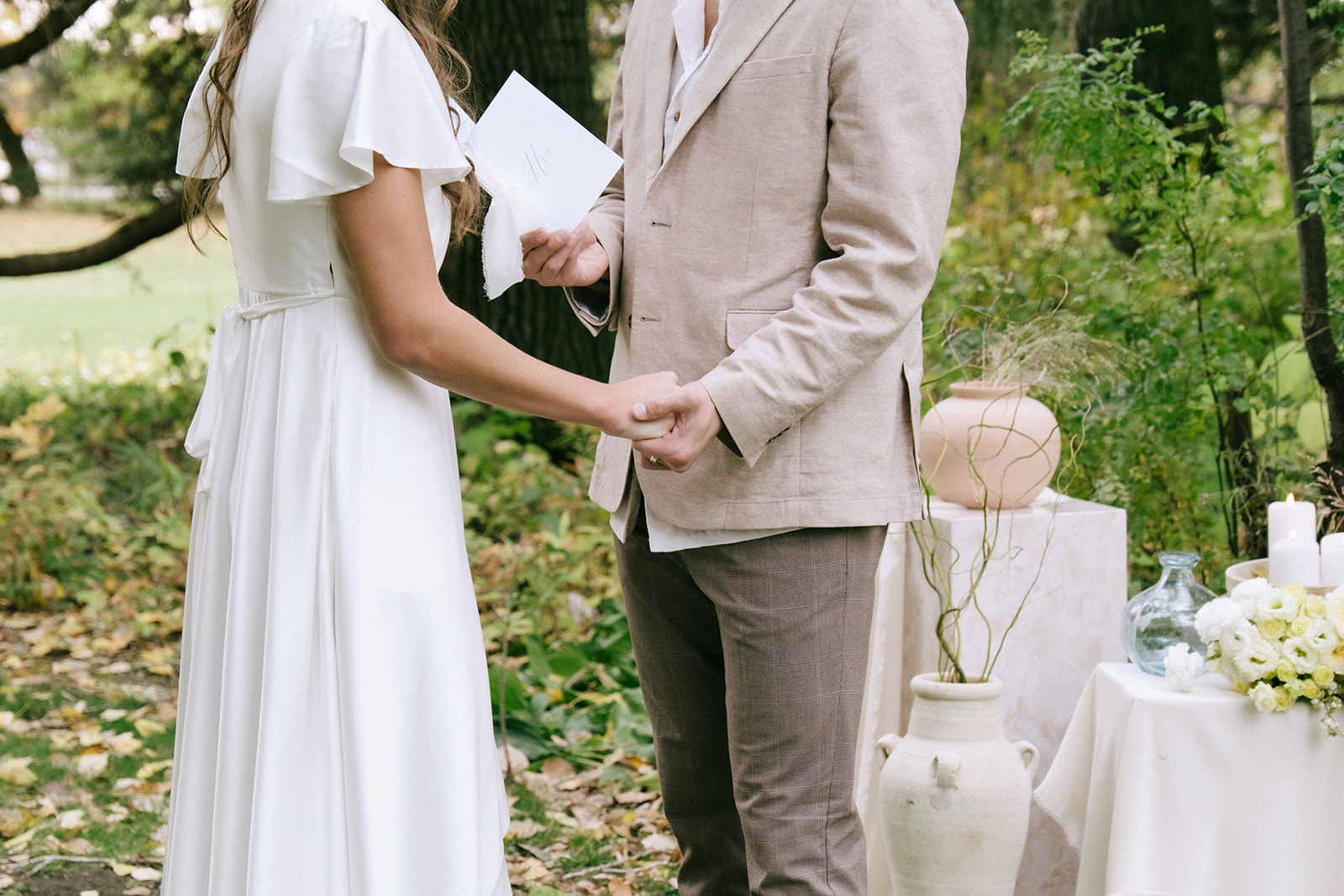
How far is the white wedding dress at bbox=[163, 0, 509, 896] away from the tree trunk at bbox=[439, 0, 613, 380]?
3670 mm

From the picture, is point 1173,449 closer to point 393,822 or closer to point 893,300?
point 893,300

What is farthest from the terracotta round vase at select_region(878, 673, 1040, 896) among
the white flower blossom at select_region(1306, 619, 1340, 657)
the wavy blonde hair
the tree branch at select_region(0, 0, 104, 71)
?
the tree branch at select_region(0, 0, 104, 71)

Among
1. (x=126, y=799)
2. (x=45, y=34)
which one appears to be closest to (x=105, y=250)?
(x=45, y=34)

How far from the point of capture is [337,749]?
4.34ft

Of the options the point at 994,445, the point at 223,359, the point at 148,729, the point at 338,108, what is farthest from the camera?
the point at 148,729

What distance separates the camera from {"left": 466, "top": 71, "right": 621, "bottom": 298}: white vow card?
154 cm

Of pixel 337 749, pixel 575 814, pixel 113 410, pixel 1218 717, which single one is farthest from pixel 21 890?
pixel 113 410

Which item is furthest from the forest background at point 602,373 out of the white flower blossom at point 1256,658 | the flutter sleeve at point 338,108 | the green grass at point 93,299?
the flutter sleeve at point 338,108

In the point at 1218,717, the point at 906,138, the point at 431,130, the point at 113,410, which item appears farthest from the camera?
the point at 113,410

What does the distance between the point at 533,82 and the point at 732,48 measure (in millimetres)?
3727

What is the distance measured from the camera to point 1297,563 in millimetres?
2123

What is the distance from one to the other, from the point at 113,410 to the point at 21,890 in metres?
3.79

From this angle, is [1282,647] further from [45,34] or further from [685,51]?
[45,34]

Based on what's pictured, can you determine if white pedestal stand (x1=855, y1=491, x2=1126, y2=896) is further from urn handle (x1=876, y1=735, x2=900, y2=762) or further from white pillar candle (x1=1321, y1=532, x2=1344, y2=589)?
white pillar candle (x1=1321, y1=532, x2=1344, y2=589)
